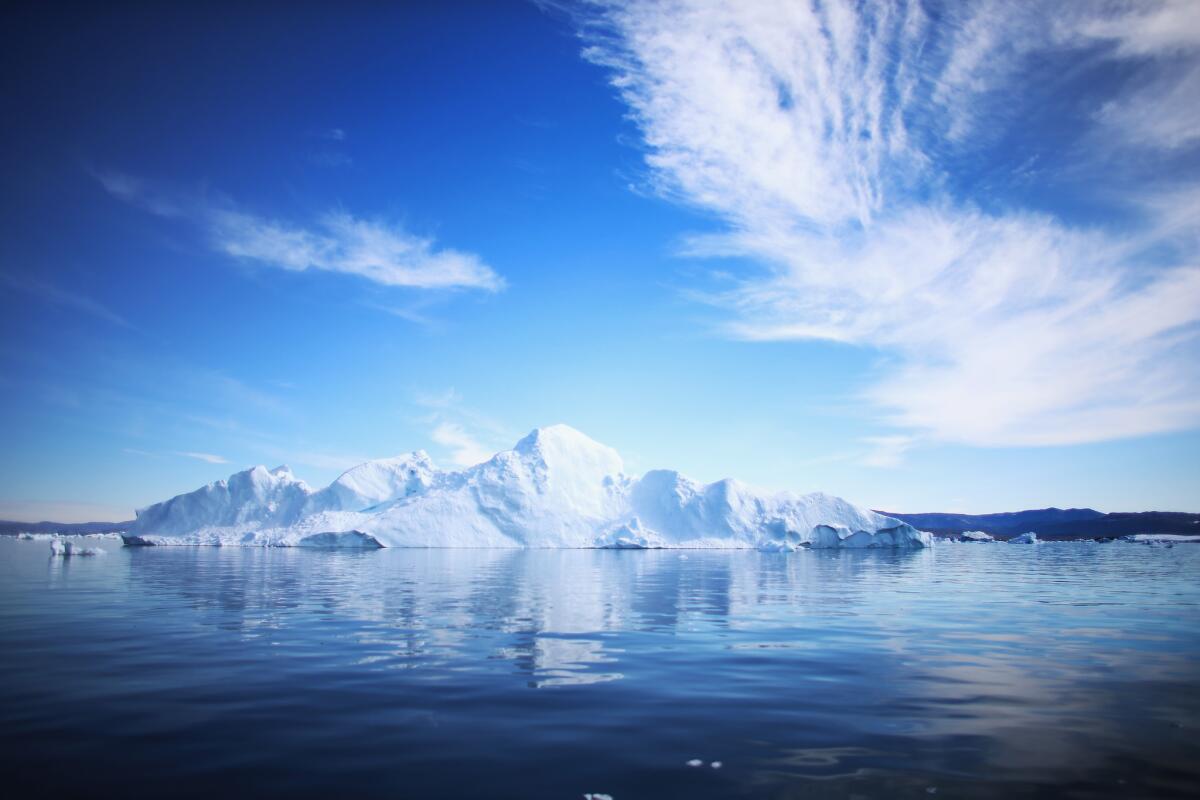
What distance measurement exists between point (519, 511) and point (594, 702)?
75404 mm

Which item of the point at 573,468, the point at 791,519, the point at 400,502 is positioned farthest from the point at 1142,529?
the point at 400,502

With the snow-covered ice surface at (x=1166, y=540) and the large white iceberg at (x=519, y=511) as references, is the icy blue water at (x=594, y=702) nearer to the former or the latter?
the large white iceberg at (x=519, y=511)

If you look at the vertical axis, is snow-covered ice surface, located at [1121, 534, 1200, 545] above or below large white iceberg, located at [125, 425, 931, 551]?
below

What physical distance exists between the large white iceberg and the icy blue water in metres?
61.7

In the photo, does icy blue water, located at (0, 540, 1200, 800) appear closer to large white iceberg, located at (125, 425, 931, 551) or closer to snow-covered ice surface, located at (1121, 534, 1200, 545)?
large white iceberg, located at (125, 425, 931, 551)

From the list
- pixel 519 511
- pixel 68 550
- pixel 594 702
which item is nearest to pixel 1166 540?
pixel 519 511

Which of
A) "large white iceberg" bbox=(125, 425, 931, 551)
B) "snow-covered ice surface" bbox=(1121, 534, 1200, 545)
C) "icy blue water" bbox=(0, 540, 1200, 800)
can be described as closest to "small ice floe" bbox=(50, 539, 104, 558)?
"large white iceberg" bbox=(125, 425, 931, 551)

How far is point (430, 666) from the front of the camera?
9.27m

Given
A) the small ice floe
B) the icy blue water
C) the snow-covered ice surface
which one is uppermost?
the icy blue water

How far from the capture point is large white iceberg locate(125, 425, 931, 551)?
75125mm

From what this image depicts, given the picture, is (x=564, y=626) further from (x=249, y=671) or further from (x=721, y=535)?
(x=721, y=535)

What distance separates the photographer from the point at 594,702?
7.41m

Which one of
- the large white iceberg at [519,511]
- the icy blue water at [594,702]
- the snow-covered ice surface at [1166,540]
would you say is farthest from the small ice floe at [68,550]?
the snow-covered ice surface at [1166,540]

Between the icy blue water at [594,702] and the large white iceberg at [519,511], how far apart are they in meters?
61.7
